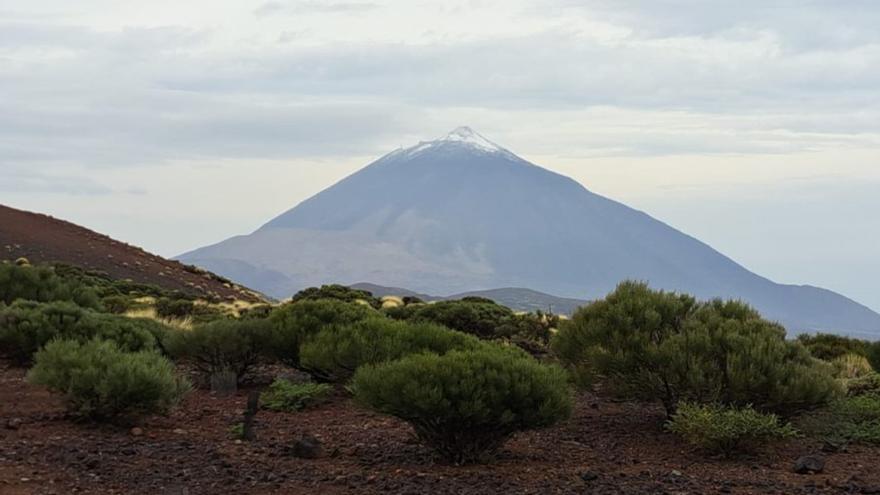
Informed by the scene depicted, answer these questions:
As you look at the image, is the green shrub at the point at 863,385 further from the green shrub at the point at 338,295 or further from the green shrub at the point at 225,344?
the green shrub at the point at 338,295

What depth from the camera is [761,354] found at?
404 inches

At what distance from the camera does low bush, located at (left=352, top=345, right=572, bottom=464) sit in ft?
28.1

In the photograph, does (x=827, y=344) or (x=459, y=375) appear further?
(x=827, y=344)

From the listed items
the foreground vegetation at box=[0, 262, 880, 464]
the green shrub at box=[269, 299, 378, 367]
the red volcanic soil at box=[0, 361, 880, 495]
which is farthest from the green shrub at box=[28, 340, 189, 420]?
the green shrub at box=[269, 299, 378, 367]

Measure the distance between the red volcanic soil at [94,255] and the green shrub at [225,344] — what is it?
2762 cm

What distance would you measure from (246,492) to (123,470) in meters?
1.23

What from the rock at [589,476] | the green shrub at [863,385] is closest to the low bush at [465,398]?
the rock at [589,476]

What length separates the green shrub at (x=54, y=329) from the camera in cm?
1367

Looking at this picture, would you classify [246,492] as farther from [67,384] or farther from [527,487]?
[67,384]

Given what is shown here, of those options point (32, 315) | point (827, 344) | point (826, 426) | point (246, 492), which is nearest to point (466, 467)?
point (246, 492)

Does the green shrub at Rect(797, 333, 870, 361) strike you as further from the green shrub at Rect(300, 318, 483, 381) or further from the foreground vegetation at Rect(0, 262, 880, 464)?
the green shrub at Rect(300, 318, 483, 381)

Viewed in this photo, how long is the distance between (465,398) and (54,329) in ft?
24.3

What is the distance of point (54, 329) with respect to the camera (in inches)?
548

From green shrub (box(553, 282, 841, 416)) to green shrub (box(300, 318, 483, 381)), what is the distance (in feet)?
4.28
